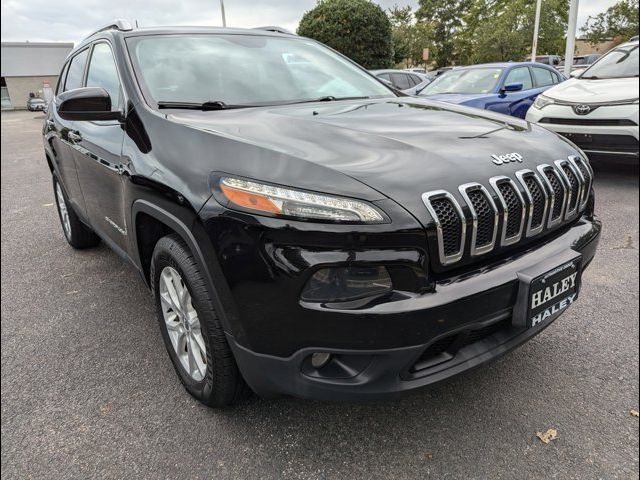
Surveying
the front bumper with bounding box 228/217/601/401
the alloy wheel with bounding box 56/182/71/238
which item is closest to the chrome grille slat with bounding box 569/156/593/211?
the front bumper with bounding box 228/217/601/401

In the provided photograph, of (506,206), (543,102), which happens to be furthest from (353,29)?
(506,206)

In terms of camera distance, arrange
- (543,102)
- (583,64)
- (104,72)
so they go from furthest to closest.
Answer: (583,64)
(543,102)
(104,72)

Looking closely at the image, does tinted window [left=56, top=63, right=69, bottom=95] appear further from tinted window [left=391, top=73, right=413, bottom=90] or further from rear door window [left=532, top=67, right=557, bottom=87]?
tinted window [left=391, top=73, right=413, bottom=90]

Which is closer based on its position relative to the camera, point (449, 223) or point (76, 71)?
point (449, 223)

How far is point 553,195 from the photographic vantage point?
6.09 ft

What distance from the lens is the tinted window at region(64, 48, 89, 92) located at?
3.47 meters

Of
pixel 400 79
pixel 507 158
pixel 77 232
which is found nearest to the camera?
pixel 507 158

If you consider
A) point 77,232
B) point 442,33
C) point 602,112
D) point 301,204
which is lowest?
point 77,232

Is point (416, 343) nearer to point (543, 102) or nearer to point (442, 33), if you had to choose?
point (543, 102)

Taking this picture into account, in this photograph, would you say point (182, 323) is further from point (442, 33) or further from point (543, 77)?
point (442, 33)

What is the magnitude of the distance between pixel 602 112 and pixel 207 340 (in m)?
4.81

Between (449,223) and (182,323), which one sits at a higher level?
(449,223)

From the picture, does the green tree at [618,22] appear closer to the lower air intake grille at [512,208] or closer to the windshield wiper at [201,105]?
the lower air intake grille at [512,208]

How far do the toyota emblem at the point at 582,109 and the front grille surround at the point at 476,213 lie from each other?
169 inches
